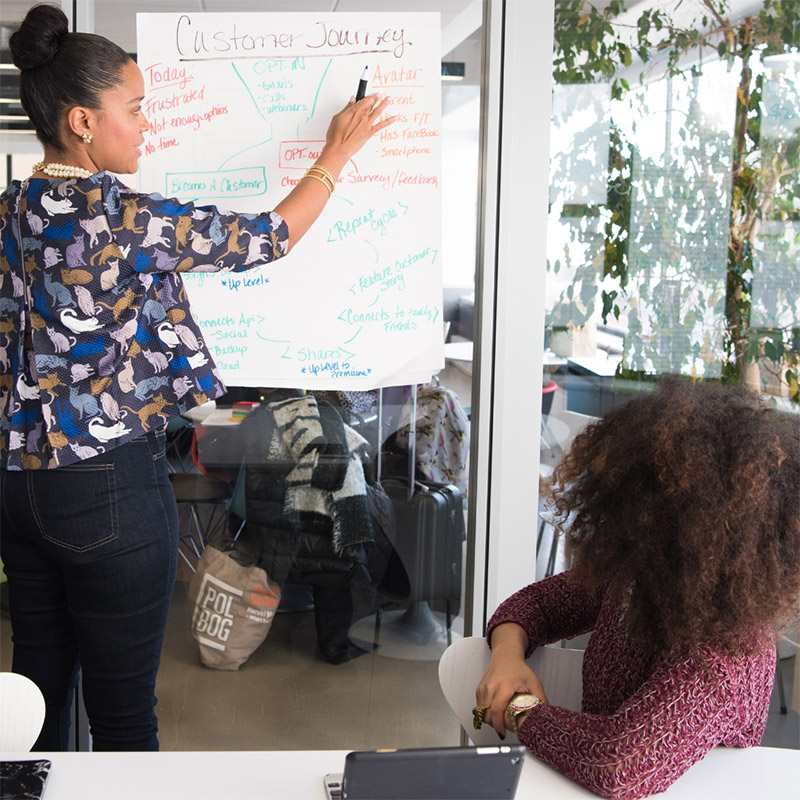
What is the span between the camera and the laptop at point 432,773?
0.89m

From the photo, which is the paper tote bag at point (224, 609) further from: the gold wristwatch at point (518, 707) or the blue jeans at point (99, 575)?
the gold wristwatch at point (518, 707)

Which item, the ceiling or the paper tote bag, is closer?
the ceiling

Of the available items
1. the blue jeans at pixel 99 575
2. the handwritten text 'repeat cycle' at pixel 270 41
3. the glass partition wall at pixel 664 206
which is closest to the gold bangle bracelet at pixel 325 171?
the handwritten text 'repeat cycle' at pixel 270 41

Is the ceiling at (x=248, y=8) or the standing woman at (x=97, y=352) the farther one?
the ceiling at (x=248, y=8)

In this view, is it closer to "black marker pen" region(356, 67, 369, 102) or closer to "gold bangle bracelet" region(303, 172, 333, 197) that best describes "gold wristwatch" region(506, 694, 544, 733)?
"gold bangle bracelet" region(303, 172, 333, 197)

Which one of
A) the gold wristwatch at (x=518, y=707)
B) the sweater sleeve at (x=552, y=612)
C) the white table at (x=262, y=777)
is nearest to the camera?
the white table at (x=262, y=777)

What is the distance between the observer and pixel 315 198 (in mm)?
1709

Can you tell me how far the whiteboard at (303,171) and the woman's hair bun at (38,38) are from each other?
0.62m


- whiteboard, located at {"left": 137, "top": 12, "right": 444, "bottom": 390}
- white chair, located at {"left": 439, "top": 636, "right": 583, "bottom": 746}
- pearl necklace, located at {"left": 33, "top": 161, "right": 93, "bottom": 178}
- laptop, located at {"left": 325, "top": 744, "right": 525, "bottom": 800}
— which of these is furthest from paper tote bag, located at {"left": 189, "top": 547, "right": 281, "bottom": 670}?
laptop, located at {"left": 325, "top": 744, "right": 525, "bottom": 800}

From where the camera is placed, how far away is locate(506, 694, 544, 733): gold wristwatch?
1.20m

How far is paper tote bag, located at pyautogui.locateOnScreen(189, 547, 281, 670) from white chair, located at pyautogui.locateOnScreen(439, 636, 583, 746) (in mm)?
1003

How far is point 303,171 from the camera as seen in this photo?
217 cm

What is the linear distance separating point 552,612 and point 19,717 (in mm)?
847

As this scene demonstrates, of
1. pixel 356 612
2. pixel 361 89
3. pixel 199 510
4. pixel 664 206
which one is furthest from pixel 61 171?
pixel 664 206
